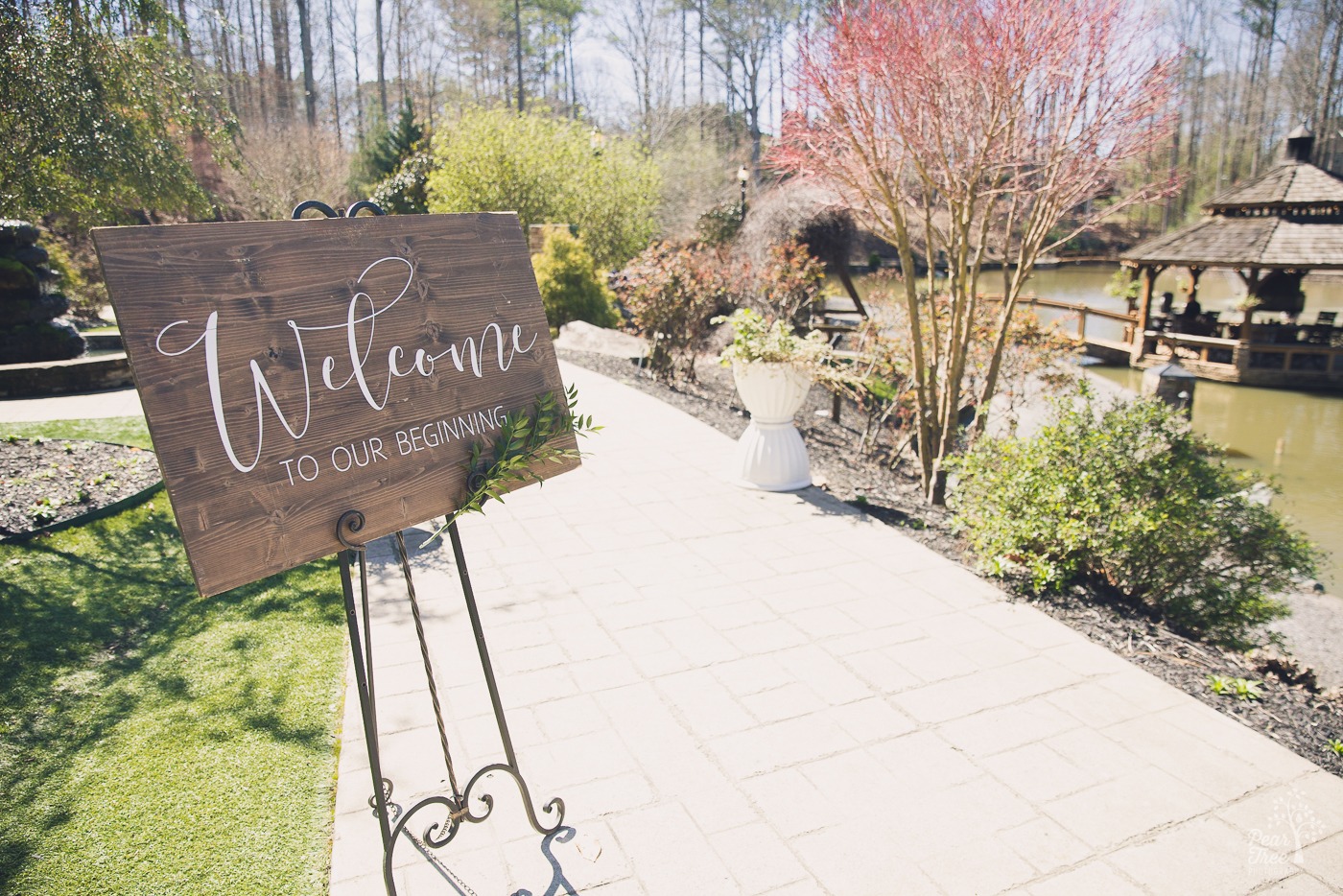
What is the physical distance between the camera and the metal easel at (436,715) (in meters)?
2.08

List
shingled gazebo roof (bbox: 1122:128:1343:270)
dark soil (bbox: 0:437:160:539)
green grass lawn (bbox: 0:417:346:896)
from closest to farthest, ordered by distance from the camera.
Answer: green grass lawn (bbox: 0:417:346:896)
dark soil (bbox: 0:437:160:539)
shingled gazebo roof (bbox: 1122:128:1343:270)

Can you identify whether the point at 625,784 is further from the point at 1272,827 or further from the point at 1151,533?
the point at 1151,533

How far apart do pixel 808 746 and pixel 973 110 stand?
4.29 m

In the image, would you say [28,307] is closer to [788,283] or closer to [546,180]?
[788,283]

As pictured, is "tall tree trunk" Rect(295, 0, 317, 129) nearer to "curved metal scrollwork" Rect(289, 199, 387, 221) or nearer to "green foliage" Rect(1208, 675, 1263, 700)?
"curved metal scrollwork" Rect(289, 199, 387, 221)

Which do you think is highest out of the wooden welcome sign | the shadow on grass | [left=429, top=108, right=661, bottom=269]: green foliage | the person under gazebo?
[left=429, top=108, right=661, bottom=269]: green foliage

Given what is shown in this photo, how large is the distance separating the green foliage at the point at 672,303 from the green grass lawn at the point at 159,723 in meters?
5.54

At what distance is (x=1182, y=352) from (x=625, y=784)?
18.3 metres

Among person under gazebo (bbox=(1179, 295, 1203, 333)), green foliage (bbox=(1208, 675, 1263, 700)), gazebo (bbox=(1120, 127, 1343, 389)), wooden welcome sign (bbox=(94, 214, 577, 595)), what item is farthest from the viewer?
person under gazebo (bbox=(1179, 295, 1203, 333))

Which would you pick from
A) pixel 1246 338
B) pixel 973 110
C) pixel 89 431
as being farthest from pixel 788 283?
pixel 1246 338

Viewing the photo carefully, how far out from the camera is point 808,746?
10.1 feet

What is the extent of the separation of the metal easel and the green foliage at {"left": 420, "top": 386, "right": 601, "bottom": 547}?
13cm

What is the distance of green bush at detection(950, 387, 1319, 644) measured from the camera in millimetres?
4137

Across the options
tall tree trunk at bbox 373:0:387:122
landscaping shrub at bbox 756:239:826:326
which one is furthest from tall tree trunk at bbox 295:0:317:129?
landscaping shrub at bbox 756:239:826:326
